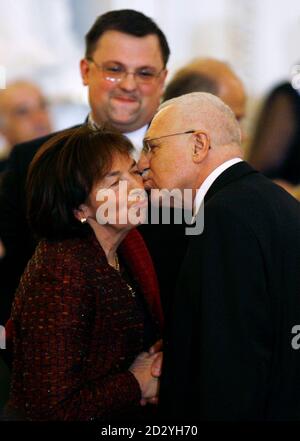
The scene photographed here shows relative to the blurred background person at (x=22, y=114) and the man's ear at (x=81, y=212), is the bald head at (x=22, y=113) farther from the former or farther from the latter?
the man's ear at (x=81, y=212)

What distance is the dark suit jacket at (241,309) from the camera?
175cm

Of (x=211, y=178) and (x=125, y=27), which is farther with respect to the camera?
(x=125, y=27)

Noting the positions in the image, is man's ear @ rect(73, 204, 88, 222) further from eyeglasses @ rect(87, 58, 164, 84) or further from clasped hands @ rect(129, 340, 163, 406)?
eyeglasses @ rect(87, 58, 164, 84)

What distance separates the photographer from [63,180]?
1911 millimetres

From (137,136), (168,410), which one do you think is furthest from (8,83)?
(168,410)

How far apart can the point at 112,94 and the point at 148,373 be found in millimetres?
1033

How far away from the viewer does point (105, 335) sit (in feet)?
6.27

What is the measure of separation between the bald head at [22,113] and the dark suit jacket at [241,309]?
7.55ft

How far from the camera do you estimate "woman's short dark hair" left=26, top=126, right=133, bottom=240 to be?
1.91 metres

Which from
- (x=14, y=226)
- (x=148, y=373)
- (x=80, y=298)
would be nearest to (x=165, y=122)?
(x=80, y=298)

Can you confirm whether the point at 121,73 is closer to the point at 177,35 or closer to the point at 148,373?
the point at 148,373

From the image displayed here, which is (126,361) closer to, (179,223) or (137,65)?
(179,223)

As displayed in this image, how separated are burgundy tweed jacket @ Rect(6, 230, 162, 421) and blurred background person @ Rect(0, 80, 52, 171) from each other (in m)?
2.14
